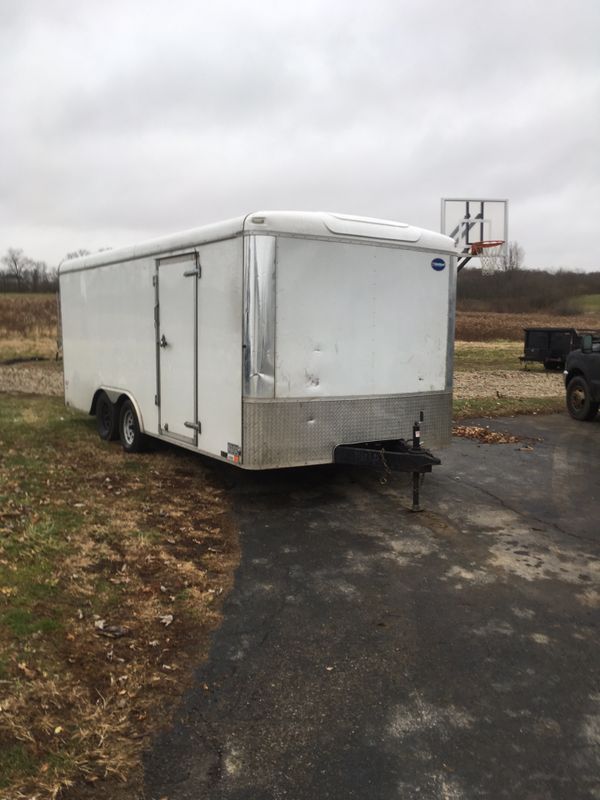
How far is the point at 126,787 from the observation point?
273cm

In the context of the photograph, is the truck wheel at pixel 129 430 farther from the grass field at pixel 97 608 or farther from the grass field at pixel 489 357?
the grass field at pixel 489 357

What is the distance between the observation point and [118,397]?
29.8 feet

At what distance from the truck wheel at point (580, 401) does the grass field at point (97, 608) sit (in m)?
8.02

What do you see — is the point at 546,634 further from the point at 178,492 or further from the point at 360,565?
the point at 178,492

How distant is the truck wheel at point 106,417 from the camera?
9453mm

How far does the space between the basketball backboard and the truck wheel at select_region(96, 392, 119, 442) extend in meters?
11.3

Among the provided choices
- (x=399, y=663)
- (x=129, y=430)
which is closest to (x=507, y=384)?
(x=129, y=430)

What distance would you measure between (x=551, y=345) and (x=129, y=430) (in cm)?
1804

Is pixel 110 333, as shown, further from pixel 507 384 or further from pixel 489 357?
pixel 489 357

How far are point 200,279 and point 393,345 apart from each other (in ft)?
6.91

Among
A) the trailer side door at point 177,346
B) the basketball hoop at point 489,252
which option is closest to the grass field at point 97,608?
the trailer side door at point 177,346

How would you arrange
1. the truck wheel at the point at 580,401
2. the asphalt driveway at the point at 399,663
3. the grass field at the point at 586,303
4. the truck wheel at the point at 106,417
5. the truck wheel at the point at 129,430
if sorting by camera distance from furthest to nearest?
the grass field at the point at 586,303
the truck wheel at the point at 580,401
the truck wheel at the point at 106,417
the truck wheel at the point at 129,430
the asphalt driveway at the point at 399,663

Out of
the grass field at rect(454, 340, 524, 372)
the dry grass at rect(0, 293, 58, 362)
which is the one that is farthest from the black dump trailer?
the dry grass at rect(0, 293, 58, 362)

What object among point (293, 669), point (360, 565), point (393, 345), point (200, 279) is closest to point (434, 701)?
point (293, 669)
